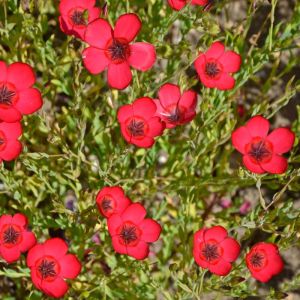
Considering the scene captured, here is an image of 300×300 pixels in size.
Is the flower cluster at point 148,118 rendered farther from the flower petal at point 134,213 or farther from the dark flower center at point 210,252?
the dark flower center at point 210,252

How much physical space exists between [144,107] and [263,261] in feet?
2.13

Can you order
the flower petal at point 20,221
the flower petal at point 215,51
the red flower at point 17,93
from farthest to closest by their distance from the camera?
the flower petal at point 215,51 < the flower petal at point 20,221 < the red flower at point 17,93

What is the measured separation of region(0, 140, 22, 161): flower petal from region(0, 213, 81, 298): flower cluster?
269 millimetres

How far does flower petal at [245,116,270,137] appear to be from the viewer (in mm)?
1873

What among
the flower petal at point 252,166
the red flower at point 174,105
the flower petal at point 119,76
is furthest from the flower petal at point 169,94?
the flower petal at point 252,166

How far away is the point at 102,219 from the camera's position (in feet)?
6.69

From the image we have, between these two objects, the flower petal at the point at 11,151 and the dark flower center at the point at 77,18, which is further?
the dark flower center at the point at 77,18

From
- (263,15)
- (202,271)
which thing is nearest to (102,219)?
(202,271)

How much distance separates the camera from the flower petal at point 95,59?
5.76 feet

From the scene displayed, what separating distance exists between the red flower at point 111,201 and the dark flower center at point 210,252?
30 cm

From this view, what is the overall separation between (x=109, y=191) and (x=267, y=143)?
1.90 ft

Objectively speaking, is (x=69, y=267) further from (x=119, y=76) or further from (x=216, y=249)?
(x=119, y=76)

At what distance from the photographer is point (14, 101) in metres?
1.71

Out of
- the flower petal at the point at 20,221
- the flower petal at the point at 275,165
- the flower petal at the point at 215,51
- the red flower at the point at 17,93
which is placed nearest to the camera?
the red flower at the point at 17,93
